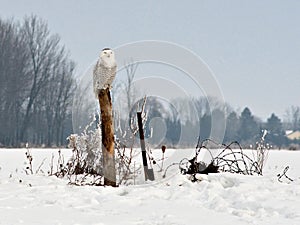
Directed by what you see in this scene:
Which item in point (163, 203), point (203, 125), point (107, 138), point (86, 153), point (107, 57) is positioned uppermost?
point (107, 57)

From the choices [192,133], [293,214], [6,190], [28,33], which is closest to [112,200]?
[6,190]

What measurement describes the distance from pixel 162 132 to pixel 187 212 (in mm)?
5110

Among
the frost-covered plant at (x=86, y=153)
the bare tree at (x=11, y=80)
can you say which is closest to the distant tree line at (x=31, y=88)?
the bare tree at (x=11, y=80)

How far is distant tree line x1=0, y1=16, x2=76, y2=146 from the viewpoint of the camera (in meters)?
42.6

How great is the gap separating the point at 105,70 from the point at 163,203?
96.8 inches

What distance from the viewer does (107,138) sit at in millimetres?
6762

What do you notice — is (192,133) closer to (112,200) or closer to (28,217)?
(112,200)

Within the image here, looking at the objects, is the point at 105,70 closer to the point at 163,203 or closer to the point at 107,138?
the point at 107,138

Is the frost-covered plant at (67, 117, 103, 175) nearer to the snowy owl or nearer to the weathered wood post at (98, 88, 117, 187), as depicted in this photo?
the weathered wood post at (98, 88, 117, 187)

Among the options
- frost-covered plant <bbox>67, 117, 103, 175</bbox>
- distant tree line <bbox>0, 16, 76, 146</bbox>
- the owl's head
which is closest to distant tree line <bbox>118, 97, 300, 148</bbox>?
frost-covered plant <bbox>67, 117, 103, 175</bbox>

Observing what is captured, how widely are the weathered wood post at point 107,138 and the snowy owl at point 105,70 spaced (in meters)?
0.12

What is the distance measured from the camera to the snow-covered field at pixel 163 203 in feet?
13.8

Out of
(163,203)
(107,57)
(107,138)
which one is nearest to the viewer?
(163,203)

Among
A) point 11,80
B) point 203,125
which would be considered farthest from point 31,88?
point 203,125
